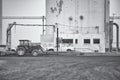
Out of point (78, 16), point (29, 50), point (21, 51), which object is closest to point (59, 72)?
point (29, 50)

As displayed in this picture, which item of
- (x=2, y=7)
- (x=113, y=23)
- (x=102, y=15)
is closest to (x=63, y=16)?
(x=102, y=15)

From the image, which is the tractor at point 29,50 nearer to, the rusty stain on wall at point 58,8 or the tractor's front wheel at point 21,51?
the tractor's front wheel at point 21,51

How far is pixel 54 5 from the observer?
33.4 m

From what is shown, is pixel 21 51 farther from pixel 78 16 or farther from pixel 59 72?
pixel 78 16

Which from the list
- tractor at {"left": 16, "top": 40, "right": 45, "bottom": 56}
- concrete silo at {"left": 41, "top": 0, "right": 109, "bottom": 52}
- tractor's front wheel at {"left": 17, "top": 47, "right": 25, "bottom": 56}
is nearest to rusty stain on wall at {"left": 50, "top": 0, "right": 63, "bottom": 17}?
concrete silo at {"left": 41, "top": 0, "right": 109, "bottom": 52}

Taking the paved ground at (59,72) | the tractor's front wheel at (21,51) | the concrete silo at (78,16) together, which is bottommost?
the paved ground at (59,72)

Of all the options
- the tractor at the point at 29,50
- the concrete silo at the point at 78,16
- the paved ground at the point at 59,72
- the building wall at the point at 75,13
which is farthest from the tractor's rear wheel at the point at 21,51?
the building wall at the point at 75,13

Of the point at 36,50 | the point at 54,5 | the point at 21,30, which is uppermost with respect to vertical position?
the point at 54,5

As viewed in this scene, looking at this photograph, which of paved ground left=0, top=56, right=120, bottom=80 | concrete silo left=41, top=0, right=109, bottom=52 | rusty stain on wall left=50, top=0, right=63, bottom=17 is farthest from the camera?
rusty stain on wall left=50, top=0, right=63, bottom=17

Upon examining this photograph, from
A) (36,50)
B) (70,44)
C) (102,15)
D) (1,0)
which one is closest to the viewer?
(36,50)

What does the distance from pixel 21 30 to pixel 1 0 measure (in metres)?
8.60

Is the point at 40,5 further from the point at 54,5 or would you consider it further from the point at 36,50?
the point at 36,50

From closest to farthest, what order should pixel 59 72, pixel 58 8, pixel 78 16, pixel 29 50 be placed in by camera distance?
pixel 59 72
pixel 29 50
pixel 58 8
pixel 78 16

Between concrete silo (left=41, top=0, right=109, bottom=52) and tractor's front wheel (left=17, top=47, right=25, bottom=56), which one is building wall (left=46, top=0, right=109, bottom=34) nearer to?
concrete silo (left=41, top=0, right=109, bottom=52)
